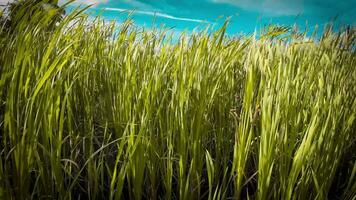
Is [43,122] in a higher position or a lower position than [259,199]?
higher

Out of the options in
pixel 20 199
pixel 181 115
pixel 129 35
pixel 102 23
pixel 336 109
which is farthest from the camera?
pixel 102 23

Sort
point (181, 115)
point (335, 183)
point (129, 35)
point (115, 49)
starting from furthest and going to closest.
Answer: point (129, 35)
point (115, 49)
point (335, 183)
point (181, 115)

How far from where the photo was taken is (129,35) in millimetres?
1565

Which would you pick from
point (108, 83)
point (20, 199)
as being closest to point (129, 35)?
point (108, 83)

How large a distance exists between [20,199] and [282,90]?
2.76 ft

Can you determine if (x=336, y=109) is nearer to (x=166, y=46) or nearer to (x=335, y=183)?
(x=335, y=183)

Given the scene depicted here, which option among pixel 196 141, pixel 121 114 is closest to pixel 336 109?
pixel 196 141

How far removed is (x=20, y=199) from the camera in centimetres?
80

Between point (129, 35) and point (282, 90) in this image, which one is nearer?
point (282, 90)

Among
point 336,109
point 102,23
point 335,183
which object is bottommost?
point 335,183

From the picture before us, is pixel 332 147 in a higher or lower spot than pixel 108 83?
lower

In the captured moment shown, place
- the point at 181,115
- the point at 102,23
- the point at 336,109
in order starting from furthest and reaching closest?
1. the point at 102,23
2. the point at 336,109
3. the point at 181,115

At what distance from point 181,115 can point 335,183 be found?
755 mm

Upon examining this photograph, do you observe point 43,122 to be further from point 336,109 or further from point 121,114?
point 336,109
